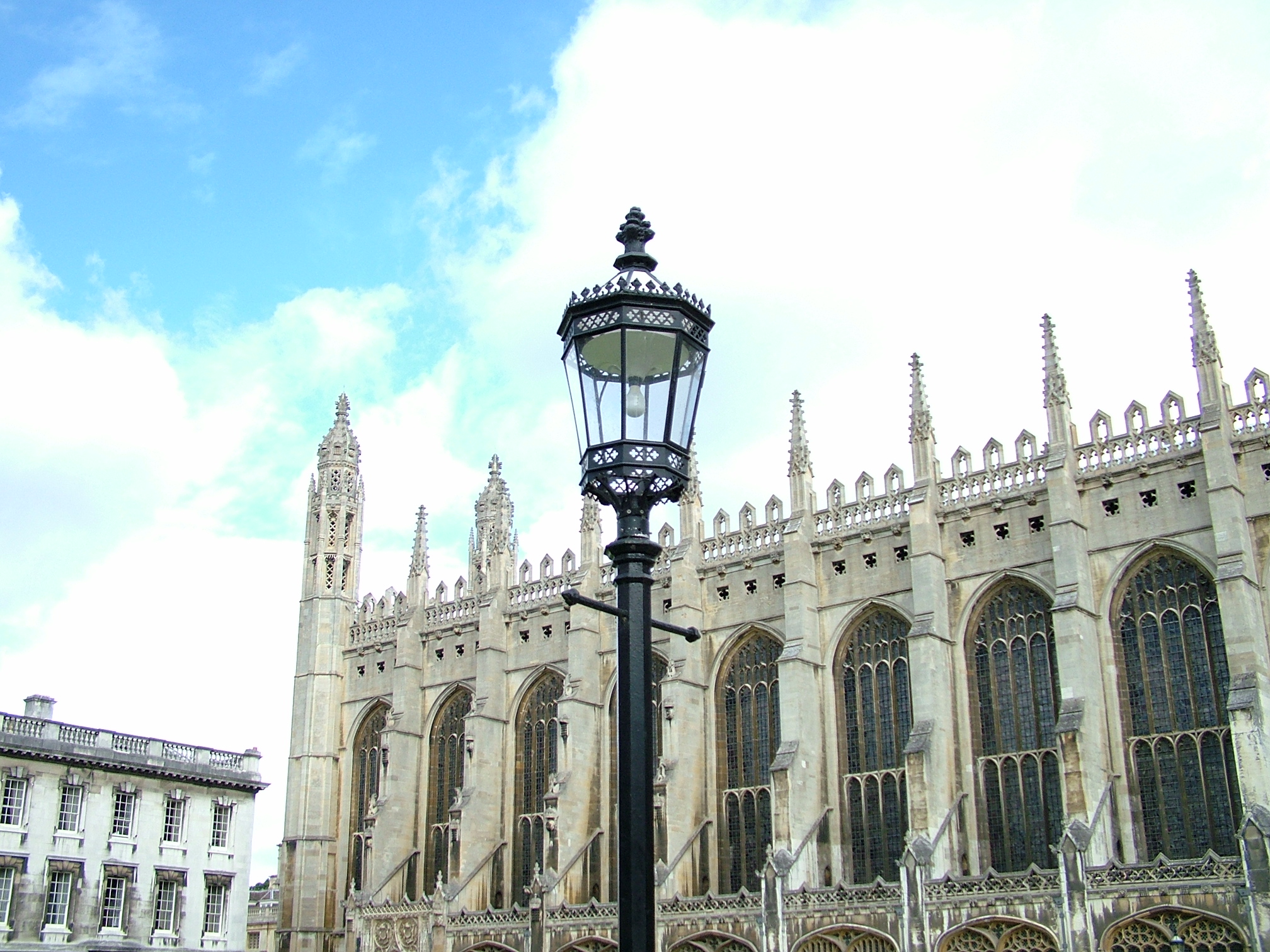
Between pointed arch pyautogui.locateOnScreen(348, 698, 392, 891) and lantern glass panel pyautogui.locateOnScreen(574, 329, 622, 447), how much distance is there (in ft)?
140

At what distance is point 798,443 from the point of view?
42.8 metres

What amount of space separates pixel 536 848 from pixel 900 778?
1381 cm

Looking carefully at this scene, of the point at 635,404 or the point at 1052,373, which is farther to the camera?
the point at 1052,373

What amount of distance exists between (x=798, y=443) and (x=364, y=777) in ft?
72.6

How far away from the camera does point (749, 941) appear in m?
35.7

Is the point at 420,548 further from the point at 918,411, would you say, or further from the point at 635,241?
the point at 635,241

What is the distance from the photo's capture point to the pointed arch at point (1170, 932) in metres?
28.8

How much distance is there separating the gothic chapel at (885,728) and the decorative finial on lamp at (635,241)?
2078 centimetres

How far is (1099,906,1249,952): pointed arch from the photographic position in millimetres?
28844

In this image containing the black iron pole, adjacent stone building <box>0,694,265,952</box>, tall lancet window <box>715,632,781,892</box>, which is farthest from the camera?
adjacent stone building <box>0,694,265,952</box>

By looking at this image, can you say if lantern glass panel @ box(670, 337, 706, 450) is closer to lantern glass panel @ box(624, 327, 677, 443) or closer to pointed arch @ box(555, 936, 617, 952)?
lantern glass panel @ box(624, 327, 677, 443)

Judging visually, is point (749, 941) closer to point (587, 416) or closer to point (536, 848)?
point (536, 848)

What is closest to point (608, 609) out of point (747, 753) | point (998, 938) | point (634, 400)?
point (634, 400)

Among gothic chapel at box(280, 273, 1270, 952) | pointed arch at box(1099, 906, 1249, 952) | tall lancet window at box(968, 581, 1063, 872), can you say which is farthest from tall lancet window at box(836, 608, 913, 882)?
pointed arch at box(1099, 906, 1249, 952)
